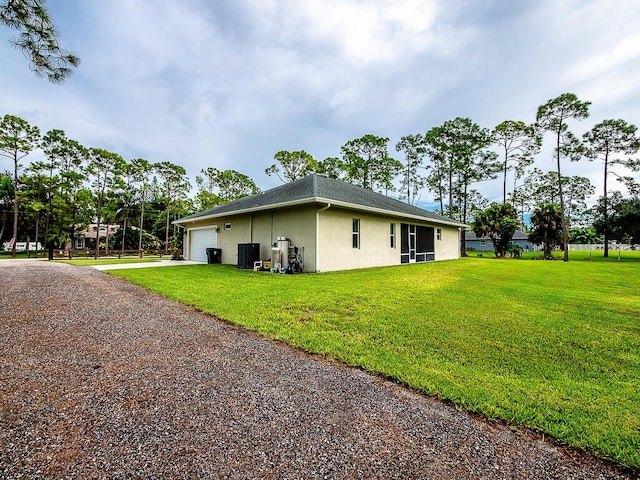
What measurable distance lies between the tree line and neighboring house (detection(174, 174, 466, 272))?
40.9 ft

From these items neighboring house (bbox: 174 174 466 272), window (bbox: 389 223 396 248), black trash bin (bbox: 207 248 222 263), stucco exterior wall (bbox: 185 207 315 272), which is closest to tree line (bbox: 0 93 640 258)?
neighboring house (bbox: 174 174 466 272)

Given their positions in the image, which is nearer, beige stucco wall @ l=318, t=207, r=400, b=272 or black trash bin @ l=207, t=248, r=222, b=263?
beige stucco wall @ l=318, t=207, r=400, b=272

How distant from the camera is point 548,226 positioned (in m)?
22.2

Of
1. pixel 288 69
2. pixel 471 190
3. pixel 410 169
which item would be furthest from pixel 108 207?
pixel 471 190

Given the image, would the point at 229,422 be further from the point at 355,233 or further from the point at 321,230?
the point at 355,233

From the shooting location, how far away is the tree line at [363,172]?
21.9 meters

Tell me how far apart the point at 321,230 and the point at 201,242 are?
9285 mm

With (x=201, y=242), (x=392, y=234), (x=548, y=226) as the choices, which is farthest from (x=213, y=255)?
(x=548, y=226)

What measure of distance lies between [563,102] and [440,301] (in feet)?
74.1

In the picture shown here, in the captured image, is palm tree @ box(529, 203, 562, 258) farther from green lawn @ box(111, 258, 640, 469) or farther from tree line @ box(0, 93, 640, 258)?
green lawn @ box(111, 258, 640, 469)

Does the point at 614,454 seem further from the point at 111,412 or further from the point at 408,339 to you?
the point at 111,412

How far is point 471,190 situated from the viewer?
3119 centimetres

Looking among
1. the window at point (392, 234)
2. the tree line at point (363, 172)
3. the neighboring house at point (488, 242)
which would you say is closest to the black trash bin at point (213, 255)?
the window at point (392, 234)

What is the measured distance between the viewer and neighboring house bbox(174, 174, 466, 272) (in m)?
10.1
